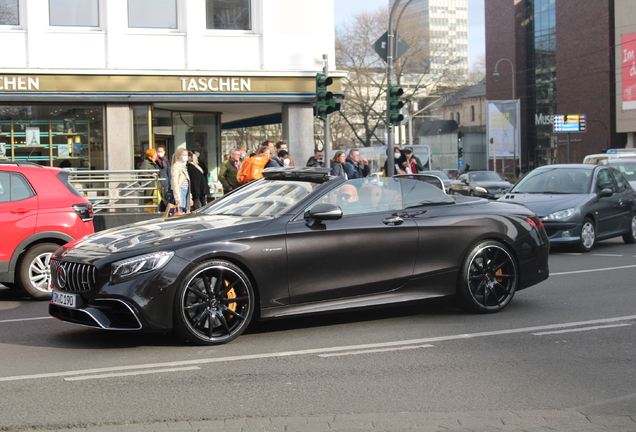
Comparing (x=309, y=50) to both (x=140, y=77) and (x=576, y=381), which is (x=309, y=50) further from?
(x=576, y=381)

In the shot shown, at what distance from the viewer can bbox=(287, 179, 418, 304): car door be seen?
6633 mm

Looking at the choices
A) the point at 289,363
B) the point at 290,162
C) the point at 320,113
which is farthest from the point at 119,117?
the point at 289,363

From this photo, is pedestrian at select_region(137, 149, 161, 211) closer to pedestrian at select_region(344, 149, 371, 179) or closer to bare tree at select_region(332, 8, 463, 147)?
pedestrian at select_region(344, 149, 371, 179)

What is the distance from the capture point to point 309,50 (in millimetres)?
21016

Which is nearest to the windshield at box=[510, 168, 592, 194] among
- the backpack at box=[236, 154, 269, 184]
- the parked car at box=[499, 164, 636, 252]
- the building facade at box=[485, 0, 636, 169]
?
the parked car at box=[499, 164, 636, 252]

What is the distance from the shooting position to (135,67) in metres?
19.8

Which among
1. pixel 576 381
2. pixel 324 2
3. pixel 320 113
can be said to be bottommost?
pixel 576 381

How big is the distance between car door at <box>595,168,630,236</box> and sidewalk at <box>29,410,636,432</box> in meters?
10.1

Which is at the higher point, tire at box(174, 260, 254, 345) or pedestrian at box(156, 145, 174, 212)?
pedestrian at box(156, 145, 174, 212)

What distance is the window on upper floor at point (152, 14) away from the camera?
1992 centimetres

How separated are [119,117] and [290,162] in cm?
664

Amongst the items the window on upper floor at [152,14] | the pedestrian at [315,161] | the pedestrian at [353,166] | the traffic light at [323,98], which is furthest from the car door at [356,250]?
the window on upper floor at [152,14]

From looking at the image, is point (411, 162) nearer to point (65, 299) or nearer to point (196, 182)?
point (196, 182)

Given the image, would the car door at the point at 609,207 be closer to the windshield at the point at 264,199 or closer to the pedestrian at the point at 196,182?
the pedestrian at the point at 196,182
